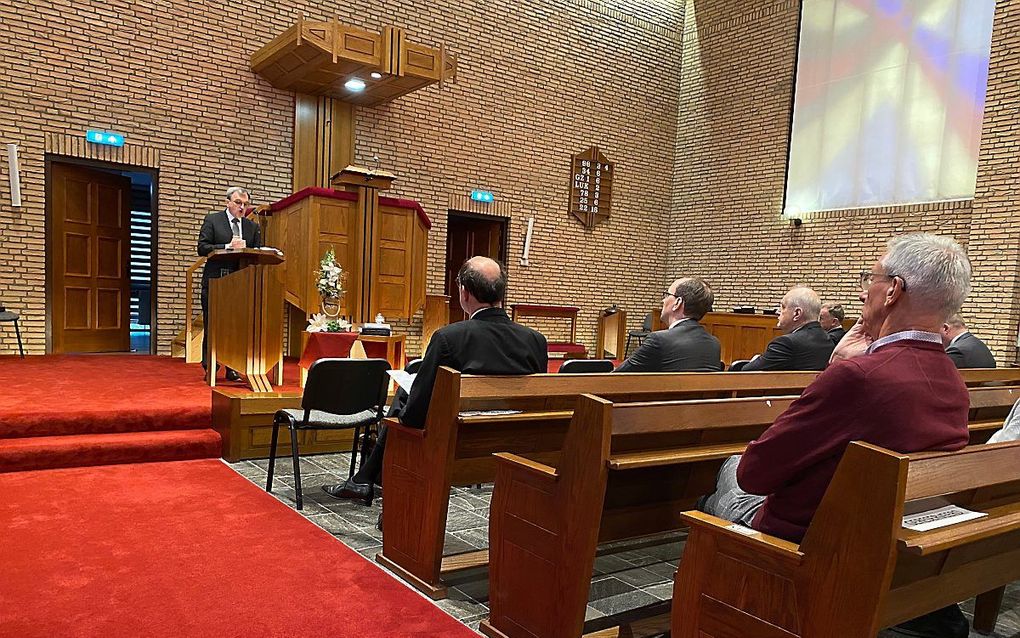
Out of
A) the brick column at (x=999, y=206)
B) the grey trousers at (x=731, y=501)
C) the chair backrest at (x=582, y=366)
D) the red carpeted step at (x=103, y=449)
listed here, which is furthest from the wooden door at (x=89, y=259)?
the brick column at (x=999, y=206)

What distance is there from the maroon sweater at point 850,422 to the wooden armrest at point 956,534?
17cm

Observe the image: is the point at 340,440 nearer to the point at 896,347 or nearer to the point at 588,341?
the point at 896,347

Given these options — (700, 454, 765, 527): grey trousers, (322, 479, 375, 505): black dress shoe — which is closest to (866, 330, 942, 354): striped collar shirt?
(700, 454, 765, 527): grey trousers

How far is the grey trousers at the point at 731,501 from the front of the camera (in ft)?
7.15

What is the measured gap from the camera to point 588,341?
1177cm

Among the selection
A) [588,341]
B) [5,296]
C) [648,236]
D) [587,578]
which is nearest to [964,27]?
[648,236]

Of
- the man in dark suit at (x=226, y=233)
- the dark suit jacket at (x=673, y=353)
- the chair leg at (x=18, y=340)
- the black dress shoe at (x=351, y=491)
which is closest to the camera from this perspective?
the dark suit jacket at (x=673, y=353)

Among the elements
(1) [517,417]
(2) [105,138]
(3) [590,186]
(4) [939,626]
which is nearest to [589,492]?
(1) [517,417]

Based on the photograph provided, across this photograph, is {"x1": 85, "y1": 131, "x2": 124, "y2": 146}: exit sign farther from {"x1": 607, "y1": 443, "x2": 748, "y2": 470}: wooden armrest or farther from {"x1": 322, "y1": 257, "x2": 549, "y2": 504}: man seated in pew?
{"x1": 607, "y1": 443, "x2": 748, "y2": 470}: wooden armrest

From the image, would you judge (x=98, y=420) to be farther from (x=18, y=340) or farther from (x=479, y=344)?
(x=18, y=340)

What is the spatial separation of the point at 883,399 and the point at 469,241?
32.9 feet

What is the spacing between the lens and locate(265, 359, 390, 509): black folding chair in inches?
156

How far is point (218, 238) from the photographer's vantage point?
6180 mm

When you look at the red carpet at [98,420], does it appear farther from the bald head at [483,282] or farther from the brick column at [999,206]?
the brick column at [999,206]
